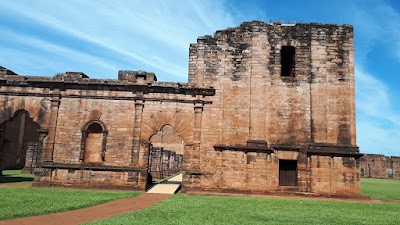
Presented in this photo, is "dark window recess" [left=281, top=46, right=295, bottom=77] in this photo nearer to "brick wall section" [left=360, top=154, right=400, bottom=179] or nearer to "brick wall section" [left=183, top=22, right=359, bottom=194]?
"brick wall section" [left=183, top=22, right=359, bottom=194]

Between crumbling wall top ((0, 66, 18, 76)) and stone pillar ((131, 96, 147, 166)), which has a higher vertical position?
crumbling wall top ((0, 66, 18, 76))

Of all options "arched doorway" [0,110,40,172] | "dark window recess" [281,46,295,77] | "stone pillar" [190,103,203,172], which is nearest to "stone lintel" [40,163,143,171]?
"stone pillar" [190,103,203,172]

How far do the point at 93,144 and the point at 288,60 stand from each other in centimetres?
1081

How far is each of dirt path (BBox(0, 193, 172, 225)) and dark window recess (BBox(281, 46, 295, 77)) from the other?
9599 mm

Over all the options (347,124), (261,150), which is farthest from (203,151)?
(347,124)

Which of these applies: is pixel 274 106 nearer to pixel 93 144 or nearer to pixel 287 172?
pixel 287 172

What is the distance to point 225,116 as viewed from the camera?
51.1 feet

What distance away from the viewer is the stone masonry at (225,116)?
15125mm

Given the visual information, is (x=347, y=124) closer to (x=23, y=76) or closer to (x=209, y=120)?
(x=209, y=120)

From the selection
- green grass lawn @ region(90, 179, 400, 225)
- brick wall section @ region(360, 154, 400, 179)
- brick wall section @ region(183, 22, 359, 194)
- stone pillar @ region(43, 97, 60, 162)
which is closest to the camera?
green grass lawn @ region(90, 179, 400, 225)

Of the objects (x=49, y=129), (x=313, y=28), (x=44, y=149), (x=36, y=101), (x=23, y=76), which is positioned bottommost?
(x=44, y=149)

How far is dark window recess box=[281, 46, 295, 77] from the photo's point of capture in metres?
16.6

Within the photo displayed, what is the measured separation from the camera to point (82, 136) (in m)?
15.8

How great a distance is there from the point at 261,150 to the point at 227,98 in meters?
2.88
